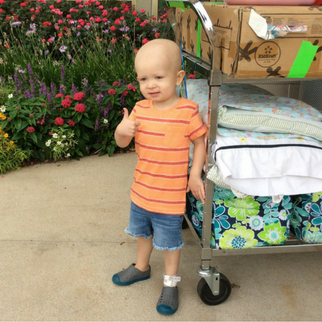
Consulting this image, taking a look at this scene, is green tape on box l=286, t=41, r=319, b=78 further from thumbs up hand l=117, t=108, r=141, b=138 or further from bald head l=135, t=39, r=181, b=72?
thumbs up hand l=117, t=108, r=141, b=138

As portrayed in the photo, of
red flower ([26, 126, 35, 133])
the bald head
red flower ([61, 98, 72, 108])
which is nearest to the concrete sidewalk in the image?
red flower ([26, 126, 35, 133])

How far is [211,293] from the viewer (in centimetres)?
190

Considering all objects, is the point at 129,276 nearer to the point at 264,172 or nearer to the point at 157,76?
the point at 264,172

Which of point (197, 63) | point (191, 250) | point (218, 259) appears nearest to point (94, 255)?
point (191, 250)

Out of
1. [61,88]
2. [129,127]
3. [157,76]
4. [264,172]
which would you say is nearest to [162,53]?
[157,76]

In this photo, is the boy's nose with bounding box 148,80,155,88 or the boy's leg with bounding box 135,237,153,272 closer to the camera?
the boy's nose with bounding box 148,80,155,88

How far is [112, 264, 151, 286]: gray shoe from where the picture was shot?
2066 mm

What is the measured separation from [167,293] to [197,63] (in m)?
1.11

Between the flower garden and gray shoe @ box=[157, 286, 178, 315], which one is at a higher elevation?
the flower garden

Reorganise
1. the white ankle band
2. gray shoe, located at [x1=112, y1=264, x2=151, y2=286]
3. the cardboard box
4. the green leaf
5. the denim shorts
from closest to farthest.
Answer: the cardboard box < the denim shorts < the white ankle band < gray shoe, located at [x1=112, y1=264, x2=151, y2=286] < the green leaf

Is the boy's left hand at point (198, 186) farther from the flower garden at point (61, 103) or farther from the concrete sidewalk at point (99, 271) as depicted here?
the flower garden at point (61, 103)

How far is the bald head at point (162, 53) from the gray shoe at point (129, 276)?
1.08 meters

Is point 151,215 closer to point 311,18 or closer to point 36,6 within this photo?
point 311,18

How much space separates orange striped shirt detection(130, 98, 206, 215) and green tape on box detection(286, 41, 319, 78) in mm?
430
